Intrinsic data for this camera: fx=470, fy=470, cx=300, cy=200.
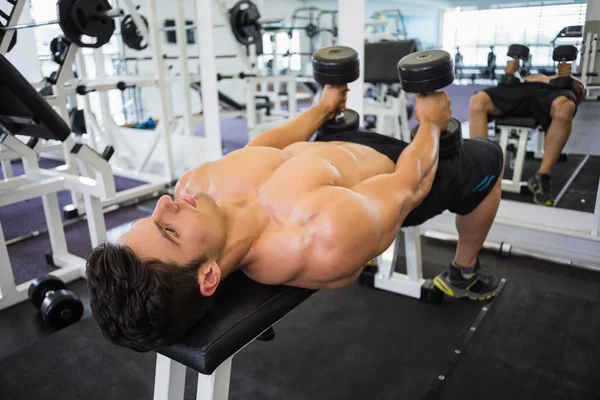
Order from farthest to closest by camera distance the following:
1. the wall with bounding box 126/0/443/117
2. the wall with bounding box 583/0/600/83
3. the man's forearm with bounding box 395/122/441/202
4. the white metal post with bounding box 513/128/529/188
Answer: the wall with bounding box 126/0/443/117, the white metal post with bounding box 513/128/529/188, the wall with bounding box 583/0/600/83, the man's forearm with bounding box 395/122/441/202

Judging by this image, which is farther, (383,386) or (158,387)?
(383,386)

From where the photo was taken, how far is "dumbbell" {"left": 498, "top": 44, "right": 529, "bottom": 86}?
2.57 metres

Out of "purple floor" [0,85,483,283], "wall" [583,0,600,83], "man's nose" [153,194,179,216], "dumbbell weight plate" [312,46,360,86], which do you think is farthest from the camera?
"purple floor" [0,85,483,283]

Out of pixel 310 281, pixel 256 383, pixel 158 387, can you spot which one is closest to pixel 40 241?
pixel 256 383

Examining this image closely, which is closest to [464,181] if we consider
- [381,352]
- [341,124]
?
[341,124]

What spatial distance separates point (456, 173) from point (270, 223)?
75 centimetres

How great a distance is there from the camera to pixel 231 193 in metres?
1.26

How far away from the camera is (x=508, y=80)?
2.75 meters

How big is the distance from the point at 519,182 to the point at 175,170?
115 inches

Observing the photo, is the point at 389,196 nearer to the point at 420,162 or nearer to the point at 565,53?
the point at 420,162

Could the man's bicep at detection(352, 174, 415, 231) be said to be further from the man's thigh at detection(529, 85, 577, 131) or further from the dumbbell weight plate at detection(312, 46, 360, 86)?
the man's thigh at detection(529, 85, 577, 131)

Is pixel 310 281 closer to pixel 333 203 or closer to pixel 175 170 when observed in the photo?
pixel 333 203

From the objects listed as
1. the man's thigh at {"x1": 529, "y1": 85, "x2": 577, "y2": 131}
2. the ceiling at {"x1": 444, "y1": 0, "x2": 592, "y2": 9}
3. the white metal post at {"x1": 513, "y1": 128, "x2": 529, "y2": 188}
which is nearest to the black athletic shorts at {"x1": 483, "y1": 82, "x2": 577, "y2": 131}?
the man's thigh at {"x1": 529, "y1": 85, "x2": 577, "y2": 131}

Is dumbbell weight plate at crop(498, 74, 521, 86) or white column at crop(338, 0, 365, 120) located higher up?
white column at crop(338, 0, 365, 120)
